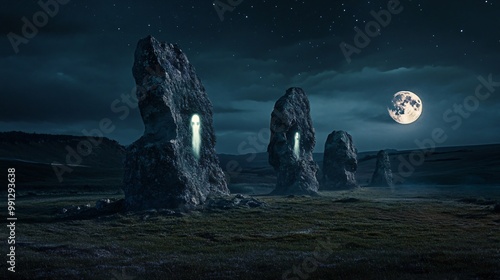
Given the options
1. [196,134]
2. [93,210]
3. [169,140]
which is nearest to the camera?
[93,210]

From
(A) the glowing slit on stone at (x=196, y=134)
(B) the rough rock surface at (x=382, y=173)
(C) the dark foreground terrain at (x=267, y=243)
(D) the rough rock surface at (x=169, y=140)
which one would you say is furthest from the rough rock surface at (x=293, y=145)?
(A) the glowing slit on stone at (x=196, y=134)

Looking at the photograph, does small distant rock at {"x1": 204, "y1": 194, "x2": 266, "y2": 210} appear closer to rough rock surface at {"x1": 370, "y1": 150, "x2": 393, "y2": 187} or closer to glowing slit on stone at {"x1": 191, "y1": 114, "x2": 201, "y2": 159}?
glowing slit on stone at {"x1": 191, "y1": 114, "x2": 201, "y2": 159}

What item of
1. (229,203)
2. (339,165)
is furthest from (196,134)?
(339,165)

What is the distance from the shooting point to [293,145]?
3797 inches

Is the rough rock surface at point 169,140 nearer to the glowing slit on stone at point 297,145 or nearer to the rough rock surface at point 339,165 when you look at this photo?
the glowing slit on stone at point 297,145

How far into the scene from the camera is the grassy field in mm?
22969

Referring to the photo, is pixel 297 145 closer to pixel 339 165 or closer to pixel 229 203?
pixel 339 165

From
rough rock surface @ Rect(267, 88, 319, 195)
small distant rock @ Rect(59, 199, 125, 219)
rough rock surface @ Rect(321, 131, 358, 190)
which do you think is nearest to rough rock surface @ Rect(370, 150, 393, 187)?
rough rock surface @ Rect(321, 131, 358, 190)

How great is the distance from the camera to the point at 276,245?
32969 mm

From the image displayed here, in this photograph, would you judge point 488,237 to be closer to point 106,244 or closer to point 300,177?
point 106,244

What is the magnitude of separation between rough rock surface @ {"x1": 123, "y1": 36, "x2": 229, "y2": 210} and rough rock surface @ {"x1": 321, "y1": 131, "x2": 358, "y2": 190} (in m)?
48.5

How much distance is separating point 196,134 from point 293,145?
3426 cm

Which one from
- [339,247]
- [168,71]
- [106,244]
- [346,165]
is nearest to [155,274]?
[106,244]

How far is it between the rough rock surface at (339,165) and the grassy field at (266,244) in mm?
50521
